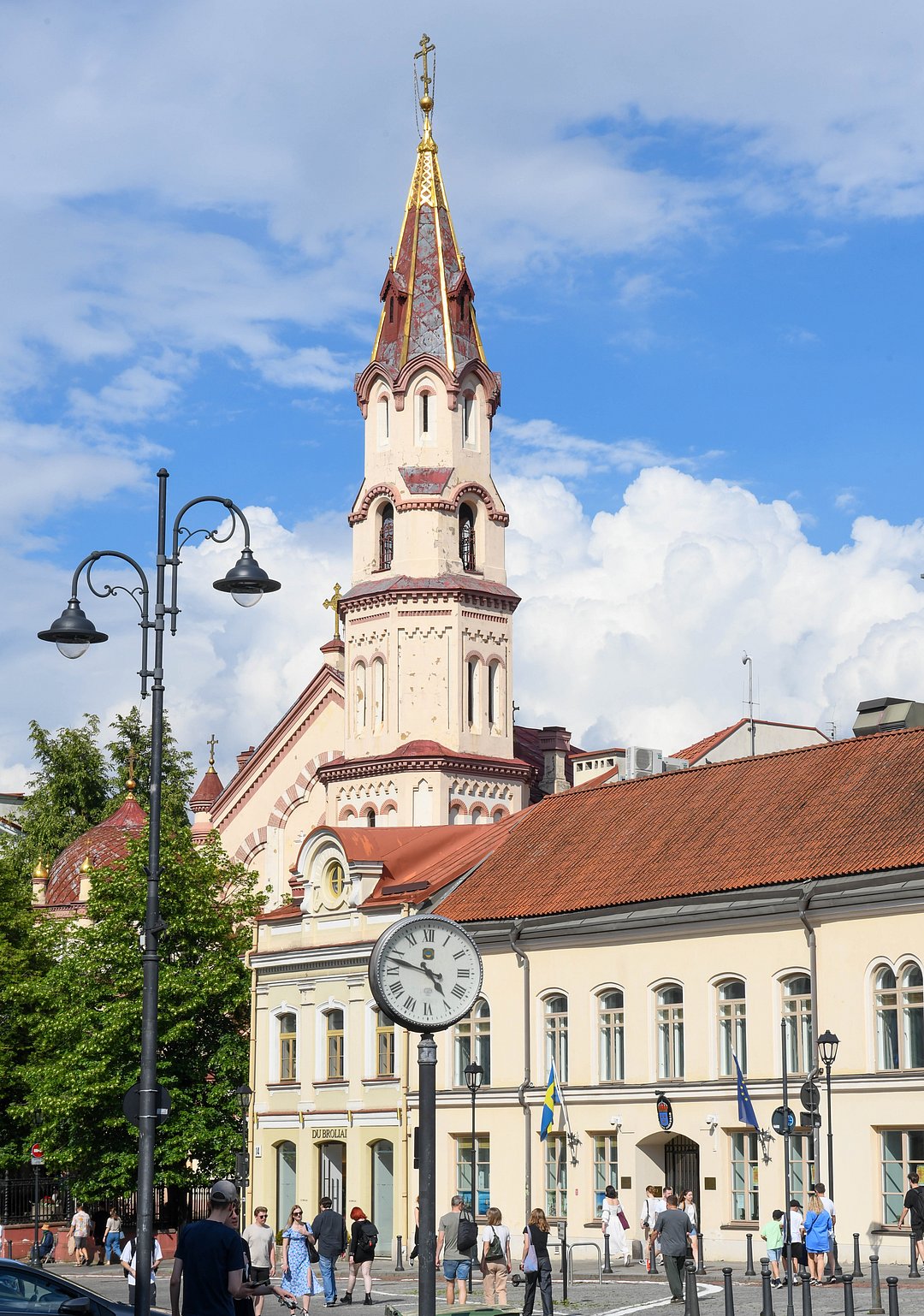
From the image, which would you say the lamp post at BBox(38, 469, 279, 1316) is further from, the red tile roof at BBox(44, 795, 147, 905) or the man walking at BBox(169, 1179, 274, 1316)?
the red tile roof at BBox(44, 795, 147, 905)

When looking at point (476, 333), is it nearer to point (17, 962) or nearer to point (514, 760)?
point (514, 760)

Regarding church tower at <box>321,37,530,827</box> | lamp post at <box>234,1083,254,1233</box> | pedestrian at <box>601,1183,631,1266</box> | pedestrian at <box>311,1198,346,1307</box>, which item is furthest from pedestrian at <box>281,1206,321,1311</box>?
church tower at <box>321,37,530,827</box>

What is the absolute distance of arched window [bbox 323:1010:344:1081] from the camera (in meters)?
52.8

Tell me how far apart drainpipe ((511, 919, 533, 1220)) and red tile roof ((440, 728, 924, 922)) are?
748 millimetres

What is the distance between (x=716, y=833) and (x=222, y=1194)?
31.5m

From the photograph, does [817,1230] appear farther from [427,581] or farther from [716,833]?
[427,581]

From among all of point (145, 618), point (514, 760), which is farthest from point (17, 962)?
point (145, 618)

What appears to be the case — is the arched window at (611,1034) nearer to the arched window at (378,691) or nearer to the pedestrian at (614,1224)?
the pedestrian at (614,1224)

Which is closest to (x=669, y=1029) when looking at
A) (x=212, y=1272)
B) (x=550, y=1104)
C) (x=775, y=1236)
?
(x=550, y=1104)

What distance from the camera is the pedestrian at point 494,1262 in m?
29.7

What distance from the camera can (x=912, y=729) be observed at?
44.4 metres

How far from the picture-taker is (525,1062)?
46.8 m

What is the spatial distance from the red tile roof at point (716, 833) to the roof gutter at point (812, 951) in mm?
378

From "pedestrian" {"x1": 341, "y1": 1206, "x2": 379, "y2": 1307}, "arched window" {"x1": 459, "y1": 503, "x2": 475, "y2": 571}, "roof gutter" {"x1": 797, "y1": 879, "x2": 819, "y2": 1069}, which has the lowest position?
"pedestrian" {"x1": 341, "y1": 1206, "x2": 379, "y2": 1307}
